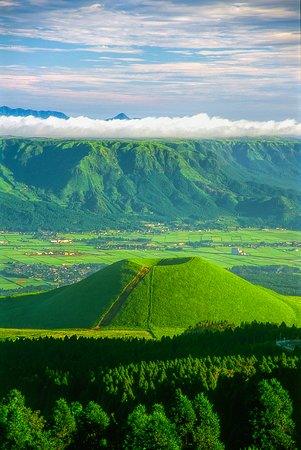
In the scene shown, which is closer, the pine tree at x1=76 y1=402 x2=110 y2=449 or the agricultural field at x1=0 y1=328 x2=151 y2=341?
the pine tree at x1=76 y1=402 x2=110 y2=449

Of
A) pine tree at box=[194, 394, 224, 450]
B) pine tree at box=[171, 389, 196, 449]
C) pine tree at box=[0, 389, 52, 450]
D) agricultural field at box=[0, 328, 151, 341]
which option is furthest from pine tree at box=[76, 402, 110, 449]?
agricultural field at box=[0, 328, 151, 341]

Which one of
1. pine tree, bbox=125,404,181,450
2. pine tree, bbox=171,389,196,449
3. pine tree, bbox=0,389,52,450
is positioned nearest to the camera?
pine tree, bbox=125,404,181,450

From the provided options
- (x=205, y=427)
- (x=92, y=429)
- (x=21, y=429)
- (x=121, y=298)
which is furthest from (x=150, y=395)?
(x=121, y=298)

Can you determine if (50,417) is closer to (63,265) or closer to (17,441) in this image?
(17,441)

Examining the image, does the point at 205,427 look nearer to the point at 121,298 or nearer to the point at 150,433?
the point at 150,433

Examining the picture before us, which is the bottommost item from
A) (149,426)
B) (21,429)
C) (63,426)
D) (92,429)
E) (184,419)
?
(92,429)

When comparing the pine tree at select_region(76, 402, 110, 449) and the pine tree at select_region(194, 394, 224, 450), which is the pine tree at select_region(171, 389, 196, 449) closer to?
the pine tree at select_region(194, 394, 224, 450)

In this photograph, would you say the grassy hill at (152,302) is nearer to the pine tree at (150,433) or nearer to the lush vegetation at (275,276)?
the lush vegetation at (275,276)

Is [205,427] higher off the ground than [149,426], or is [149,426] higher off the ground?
[149,426]
